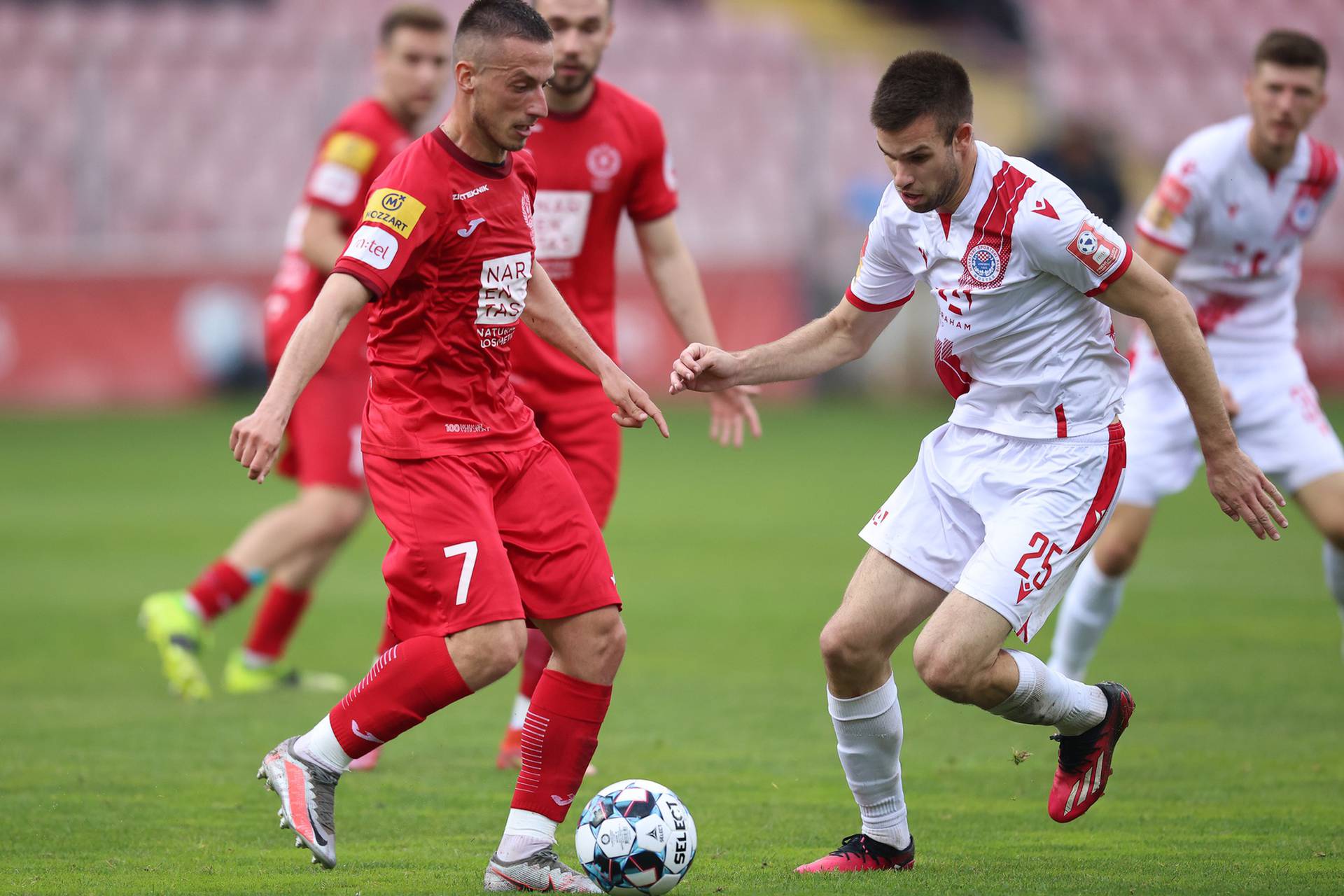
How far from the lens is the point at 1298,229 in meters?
6.80

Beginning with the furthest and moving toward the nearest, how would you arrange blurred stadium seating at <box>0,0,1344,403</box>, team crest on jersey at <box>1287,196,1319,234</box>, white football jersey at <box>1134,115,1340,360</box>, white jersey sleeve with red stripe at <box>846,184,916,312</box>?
blurred stadium seating at <box>0,0,1344,403</box>
team crest on jersey at <box>1287,196,1319,234</box>
white football jersey at <box>1134,115,1340,360</box>
white jersey sleeve with red stripe at <box>846,184,916,312</box>

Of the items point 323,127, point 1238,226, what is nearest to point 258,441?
point 1238,226

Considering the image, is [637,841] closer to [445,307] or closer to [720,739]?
[445,307]

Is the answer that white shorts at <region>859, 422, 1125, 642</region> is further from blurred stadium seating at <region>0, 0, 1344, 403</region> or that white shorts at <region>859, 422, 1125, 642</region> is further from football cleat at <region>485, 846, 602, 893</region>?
blurred stadium seating at <region>0, 0, 1344, 403</region>

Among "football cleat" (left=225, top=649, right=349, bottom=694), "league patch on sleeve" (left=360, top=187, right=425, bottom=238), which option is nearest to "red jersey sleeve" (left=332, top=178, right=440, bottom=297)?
"league patch on sleeve" (left=360, top=187, right=425, bottom=238)

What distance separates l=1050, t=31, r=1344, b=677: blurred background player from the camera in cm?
658

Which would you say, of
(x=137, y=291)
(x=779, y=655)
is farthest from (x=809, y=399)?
(x=779, y=655)

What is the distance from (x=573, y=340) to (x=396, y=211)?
2.31ft

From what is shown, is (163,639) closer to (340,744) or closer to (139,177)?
(340,744)

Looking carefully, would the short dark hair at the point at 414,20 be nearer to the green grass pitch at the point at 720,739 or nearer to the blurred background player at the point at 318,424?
the blurred background player at the point at 318,424

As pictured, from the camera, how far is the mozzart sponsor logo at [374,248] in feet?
13.9

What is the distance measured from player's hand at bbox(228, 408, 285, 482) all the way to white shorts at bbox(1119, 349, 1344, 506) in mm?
3912

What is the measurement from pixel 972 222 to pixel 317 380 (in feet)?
11.6

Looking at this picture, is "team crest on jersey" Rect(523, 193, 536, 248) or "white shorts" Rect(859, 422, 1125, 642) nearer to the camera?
"white shorts" Rect(859, 422, 1125, 642)
